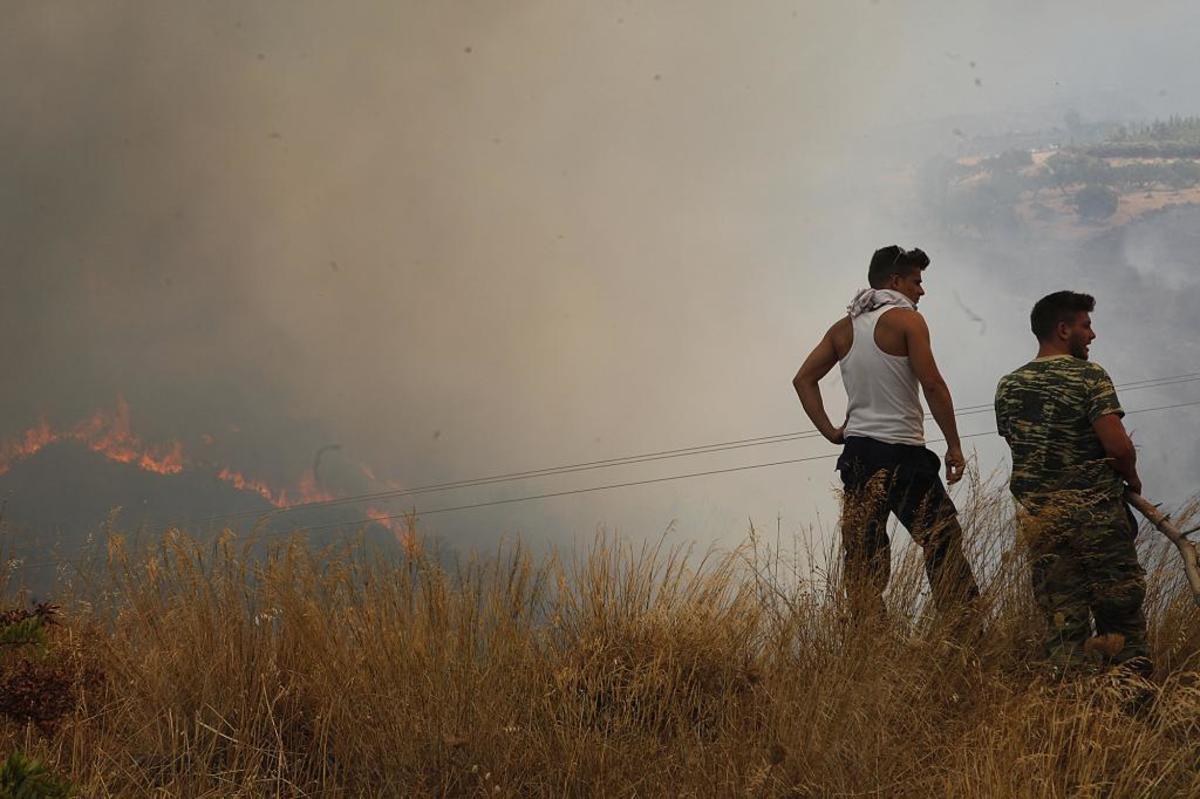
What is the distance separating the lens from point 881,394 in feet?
16.9

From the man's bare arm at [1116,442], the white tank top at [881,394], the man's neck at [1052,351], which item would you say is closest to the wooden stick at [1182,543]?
the man's bare arm at [1116,442]

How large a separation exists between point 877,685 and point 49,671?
8.50 ft

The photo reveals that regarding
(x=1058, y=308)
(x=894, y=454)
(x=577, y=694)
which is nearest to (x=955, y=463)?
(x=894, y=454)

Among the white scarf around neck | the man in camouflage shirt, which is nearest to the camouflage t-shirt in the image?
the man in camouflage shirt

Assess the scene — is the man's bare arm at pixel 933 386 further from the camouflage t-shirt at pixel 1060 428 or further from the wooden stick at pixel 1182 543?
the wooden stick at pixel 1182 543

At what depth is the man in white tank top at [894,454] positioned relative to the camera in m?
5.07

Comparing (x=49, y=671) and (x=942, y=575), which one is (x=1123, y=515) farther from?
(x=49, y=671)

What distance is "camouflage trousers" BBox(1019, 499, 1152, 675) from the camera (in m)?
4.77

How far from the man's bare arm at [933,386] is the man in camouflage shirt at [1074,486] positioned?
0.67 ft

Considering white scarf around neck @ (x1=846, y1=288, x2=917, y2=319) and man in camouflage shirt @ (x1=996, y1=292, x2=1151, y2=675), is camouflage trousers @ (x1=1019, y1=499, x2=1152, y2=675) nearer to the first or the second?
man in camouflage shirt @ (x1=996, y1=292, x2=1151, y2=675)

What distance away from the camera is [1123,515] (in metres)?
4.83

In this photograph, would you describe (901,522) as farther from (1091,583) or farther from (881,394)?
(1091,583)

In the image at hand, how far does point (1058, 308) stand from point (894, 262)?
72 cm

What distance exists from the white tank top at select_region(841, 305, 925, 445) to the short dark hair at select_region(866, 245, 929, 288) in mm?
197
